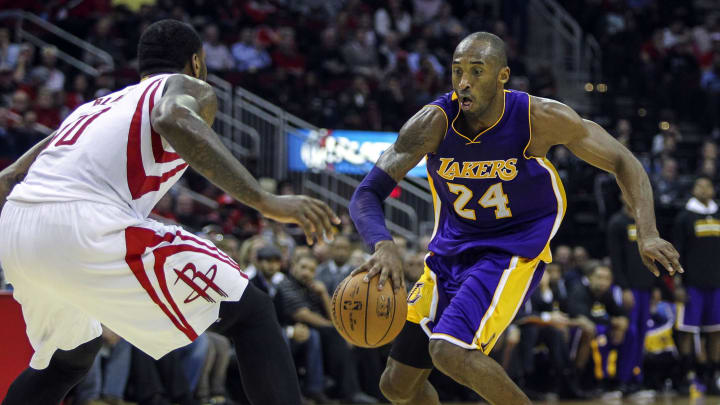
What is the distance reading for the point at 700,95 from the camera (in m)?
16.2

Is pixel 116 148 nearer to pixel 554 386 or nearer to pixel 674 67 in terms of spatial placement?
pixel 554 386

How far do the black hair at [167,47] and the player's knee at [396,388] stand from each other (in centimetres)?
182

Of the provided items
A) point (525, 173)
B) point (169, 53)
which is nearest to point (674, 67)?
point (525, 173)

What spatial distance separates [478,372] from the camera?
412 centimetres

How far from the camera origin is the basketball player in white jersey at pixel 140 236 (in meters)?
3.15

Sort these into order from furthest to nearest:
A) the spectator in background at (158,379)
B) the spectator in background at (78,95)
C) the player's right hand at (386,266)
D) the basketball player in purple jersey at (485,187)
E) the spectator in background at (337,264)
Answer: the spectator in background at (78,95), the spectator in background at (337,264), the spectator in background at (158,379), the basketball player in purple jersey at (485,187), the player's right hand at (386,266)

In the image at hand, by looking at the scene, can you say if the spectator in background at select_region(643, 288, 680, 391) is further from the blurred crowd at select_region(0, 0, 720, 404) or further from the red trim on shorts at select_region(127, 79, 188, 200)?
the red trim on shorts at select_region(127, 79, 188, 200)

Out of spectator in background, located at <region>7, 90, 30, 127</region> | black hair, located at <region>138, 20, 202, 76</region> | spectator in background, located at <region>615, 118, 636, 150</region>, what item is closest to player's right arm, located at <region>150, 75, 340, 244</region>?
black hair, located at <region>138, 20, 202, 76</region>

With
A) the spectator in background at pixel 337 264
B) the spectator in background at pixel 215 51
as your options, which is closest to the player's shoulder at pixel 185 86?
the spectator in background at pixel 337 264

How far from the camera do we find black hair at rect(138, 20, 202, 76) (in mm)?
3697

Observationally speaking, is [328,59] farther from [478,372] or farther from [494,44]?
[478,372]

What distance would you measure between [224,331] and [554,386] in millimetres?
7103

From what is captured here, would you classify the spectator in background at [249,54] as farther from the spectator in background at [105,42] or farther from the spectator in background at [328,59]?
the spectator in background at [105,42]

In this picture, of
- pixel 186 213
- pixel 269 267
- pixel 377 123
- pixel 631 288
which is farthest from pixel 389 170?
pixel 377 123
